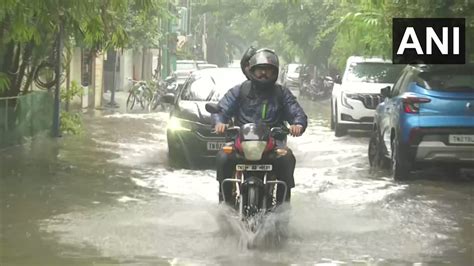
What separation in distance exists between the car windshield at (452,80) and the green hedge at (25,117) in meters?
6.62

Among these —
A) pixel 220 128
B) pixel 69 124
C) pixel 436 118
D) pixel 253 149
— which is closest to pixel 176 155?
pixel 69 124

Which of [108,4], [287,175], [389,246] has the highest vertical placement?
[108,4]

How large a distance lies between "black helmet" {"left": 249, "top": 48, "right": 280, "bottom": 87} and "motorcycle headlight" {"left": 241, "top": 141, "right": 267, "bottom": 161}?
71 centimetres

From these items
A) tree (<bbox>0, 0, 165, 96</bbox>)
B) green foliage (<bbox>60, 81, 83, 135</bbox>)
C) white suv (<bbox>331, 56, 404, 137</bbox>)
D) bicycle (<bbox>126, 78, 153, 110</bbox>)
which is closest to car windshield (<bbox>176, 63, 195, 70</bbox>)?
bicycle (<bbox>126, 78, 153, 110</bbox>)

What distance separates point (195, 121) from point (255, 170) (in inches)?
202

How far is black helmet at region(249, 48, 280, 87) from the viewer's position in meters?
7.01

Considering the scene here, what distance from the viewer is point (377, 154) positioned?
12.3m

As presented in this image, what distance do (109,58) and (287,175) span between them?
27.6 meters

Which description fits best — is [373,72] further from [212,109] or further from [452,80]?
[212,109]

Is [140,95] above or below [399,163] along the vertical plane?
above

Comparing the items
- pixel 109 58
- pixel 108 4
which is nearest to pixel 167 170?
pixel 108 4

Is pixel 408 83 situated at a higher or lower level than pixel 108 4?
lower

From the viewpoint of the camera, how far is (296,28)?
35.3m

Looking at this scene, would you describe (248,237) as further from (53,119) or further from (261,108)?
(53,119)
